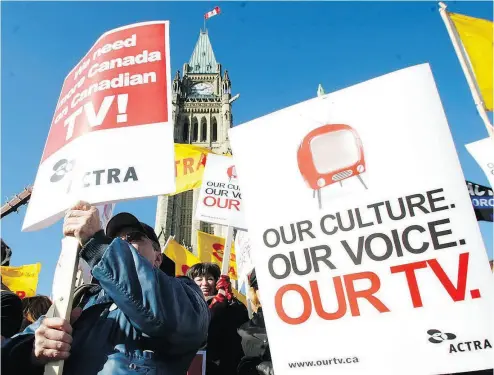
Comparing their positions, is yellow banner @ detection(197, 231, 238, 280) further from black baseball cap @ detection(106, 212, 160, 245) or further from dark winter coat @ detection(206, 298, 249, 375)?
black baseball cap @ detection(106, 212, 160, 245)

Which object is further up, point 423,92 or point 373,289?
point 423,92

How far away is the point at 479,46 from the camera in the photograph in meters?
2.95

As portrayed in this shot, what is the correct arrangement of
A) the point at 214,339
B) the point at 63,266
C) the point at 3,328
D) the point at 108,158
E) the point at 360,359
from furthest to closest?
the point at 214,339 → the point at 108,158 → the point at 360,359 → the point at 3,328 → the point at 63,266

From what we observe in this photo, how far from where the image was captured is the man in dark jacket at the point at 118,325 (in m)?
1.29

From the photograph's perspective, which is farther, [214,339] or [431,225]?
[214,339]

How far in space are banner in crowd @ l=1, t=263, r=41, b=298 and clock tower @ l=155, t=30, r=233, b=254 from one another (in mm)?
41795

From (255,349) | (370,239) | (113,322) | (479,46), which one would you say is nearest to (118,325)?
(113,322)

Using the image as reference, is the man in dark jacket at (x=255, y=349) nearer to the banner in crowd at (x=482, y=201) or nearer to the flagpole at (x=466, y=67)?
the flagpole at (x=466, y=67)

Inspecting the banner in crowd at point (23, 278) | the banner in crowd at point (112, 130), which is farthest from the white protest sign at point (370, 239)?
the banner in crowd at point (23, 278)

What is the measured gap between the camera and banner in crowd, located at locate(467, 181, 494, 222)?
20.0 feet

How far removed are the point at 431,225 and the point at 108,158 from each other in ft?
4.52

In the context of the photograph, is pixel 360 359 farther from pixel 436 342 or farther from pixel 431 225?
pixel 431 225

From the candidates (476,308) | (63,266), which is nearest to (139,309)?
(63,266)

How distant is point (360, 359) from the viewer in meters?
1.72
